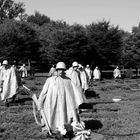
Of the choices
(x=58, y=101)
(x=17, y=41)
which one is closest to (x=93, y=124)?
(x=58, y=101)

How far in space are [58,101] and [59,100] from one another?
56mm

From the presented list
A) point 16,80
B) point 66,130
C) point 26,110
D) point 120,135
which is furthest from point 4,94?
point 66,130

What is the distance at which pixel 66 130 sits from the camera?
24.4ft

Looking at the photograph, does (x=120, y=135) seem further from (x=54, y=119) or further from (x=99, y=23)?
(x=99, y=23)

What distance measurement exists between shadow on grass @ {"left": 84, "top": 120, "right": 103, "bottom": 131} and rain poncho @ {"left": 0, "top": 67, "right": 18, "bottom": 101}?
6.11m

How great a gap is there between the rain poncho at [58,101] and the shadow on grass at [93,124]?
3.49 ft

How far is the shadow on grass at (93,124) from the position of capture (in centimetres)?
1098

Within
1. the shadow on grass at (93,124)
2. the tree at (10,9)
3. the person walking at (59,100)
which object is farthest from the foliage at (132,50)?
the person walking at (59,100)

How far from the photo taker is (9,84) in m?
17.5

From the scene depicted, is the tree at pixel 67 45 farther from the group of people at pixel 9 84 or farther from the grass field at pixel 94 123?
the grass field at pixel 94 123

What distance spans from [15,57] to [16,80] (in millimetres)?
39045

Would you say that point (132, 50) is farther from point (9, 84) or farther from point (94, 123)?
point (94, 123)

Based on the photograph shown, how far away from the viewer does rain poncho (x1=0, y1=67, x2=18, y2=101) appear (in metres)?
17.1

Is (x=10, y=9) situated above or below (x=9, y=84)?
above
